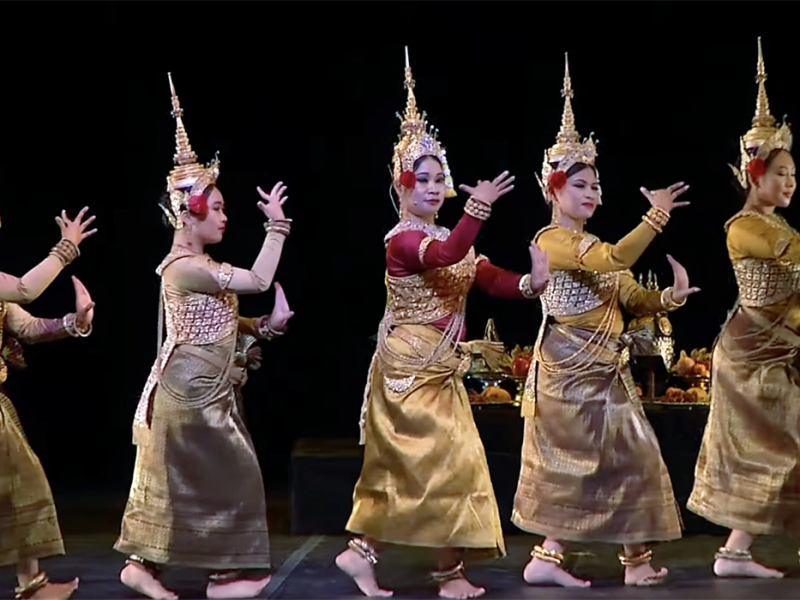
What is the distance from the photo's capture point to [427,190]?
182 inches

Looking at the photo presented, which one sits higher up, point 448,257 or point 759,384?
point 448,257

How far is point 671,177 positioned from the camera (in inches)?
275

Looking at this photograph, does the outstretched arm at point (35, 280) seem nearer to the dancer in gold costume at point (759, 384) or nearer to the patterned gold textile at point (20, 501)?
the patterned gold textile at point (20, 501)

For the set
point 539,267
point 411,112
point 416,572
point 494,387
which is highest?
point 411,112

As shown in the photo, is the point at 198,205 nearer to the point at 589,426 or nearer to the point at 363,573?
the point at 363,573

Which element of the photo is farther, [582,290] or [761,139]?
[761,139]

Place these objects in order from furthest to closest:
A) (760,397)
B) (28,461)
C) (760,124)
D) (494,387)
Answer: (494,387)
(760,124)
(760,397)
(28,461)

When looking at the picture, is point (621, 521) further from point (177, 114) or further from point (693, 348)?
point (693, 348)

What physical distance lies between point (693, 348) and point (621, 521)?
8.63 ft

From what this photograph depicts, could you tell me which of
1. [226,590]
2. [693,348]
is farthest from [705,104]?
[226,590]

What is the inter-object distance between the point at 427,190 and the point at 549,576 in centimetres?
130

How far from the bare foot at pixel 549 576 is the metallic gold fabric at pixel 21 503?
1492mm

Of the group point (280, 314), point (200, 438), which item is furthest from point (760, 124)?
point (200, 438)

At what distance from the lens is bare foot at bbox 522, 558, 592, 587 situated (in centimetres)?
468
